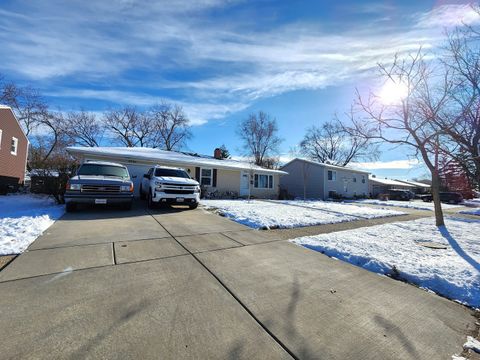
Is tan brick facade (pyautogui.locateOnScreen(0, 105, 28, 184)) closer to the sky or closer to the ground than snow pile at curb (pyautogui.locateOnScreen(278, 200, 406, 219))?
closer to the sky

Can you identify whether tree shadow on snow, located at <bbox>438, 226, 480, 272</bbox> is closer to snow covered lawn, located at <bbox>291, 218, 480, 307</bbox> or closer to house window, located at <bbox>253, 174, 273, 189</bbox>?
snow covered lawn, located at <bbox>291, 218, 480, 307</bbox>

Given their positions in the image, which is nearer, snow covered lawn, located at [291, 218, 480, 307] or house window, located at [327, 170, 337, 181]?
snow covered lawn, located at [291, 218, 480, 307]

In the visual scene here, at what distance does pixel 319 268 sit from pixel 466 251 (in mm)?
4136

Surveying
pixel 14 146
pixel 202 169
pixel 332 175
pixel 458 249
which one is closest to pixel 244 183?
pixel 202 169

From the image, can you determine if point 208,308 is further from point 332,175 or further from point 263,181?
point 332,175

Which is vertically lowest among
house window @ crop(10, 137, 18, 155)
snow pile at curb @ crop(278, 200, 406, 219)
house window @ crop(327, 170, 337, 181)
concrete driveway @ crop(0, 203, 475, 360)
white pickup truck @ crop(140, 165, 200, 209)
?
concrete driveway @ crop(0, 203, 475, 360)

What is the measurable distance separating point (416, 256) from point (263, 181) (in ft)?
52.1

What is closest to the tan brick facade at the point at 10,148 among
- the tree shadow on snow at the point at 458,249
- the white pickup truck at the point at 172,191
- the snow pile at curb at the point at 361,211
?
the white pickup truck at the point at 172,191

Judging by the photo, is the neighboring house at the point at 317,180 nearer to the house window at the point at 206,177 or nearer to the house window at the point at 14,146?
the house window at the point at 206,177

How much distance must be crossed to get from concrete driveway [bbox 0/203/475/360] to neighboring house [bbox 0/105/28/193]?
16.4 meters

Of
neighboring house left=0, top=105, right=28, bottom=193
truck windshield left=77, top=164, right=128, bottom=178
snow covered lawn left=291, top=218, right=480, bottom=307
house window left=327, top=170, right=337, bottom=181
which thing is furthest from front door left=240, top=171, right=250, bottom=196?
neighboring house left=0, top=105, right=28, bottom=193

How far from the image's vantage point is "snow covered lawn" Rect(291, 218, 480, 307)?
135 inches

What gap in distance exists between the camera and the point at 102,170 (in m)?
8.64

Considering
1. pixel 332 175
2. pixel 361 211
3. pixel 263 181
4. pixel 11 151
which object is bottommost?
pixel 361 211
